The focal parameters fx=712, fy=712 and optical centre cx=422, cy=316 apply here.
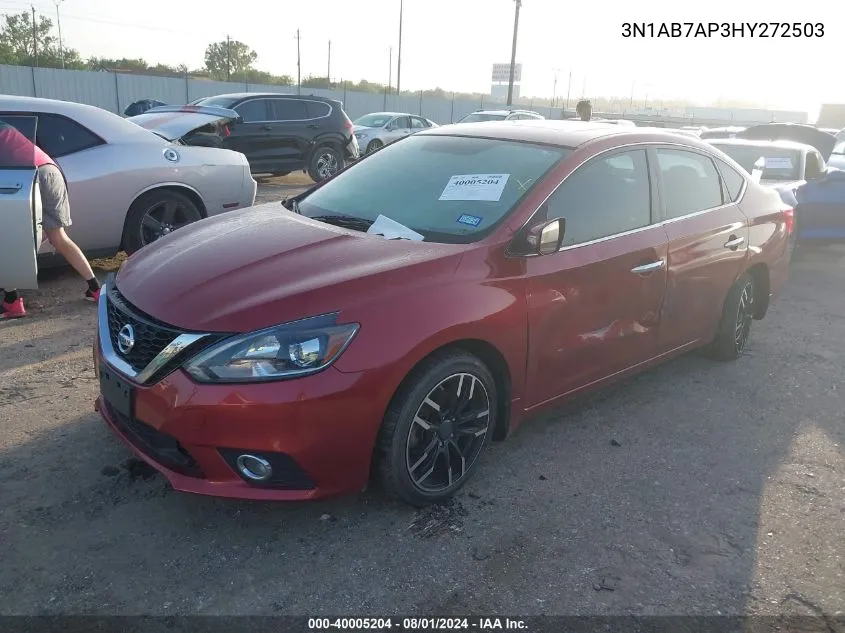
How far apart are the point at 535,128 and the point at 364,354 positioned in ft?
Answer: 6.72

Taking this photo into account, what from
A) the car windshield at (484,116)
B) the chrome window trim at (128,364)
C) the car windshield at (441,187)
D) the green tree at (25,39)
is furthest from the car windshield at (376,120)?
the green tree at (25,39)

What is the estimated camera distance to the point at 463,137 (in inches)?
160

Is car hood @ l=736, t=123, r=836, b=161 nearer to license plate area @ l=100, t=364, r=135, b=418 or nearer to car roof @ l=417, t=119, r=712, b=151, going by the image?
car roof @ l=417, t=119, r=712, b=151

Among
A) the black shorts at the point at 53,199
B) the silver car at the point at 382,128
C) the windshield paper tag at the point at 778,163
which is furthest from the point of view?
the silver car at the point at 382,128

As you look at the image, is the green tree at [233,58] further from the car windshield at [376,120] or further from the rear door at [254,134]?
the rear door at [254,134]

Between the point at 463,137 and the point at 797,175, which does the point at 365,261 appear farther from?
the point at 797,175

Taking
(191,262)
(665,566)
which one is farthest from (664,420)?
(191,262)

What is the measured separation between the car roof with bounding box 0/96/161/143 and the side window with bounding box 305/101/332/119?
7836 mm

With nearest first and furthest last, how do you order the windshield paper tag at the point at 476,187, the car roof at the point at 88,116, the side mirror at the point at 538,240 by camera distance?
the side mirror at the point at 538,240, the windshield paper tag at the point at 476,187, the car roof at the point at 88,116

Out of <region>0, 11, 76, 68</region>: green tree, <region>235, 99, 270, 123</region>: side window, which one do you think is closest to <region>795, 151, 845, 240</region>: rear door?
<region>235, 99, 270, 123</region>: side window

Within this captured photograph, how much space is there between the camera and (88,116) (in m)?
6.04

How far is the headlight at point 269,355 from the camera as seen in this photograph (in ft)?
8.47

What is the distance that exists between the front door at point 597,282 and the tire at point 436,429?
0.32 meters

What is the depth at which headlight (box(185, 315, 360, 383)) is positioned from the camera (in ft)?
8.47
